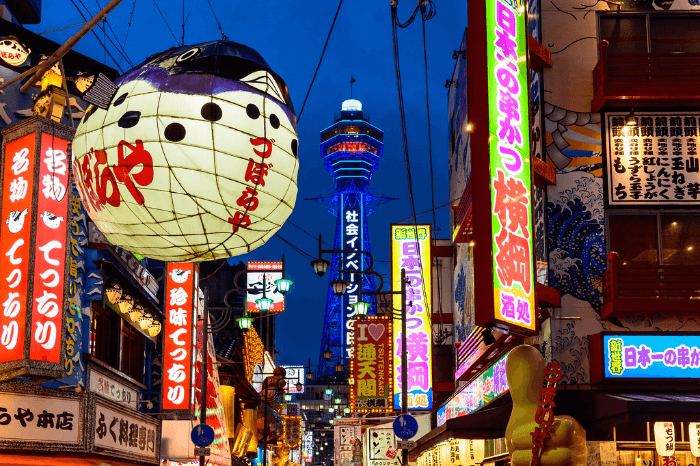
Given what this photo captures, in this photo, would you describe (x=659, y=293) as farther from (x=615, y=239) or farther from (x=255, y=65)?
(x=255, y=65)

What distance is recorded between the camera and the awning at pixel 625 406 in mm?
12570

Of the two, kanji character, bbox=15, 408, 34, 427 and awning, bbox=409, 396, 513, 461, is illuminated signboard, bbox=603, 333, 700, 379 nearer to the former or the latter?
awning, bbox=409, 396, 513, 461

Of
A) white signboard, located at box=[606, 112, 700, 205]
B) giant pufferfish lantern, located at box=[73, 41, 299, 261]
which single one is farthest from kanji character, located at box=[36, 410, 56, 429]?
white signboard, located at box=[606, 112, 700, 205]

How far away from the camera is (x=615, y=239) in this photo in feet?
53.3

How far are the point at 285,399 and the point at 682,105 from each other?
61.0 metres

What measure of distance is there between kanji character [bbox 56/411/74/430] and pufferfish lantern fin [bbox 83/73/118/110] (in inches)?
417

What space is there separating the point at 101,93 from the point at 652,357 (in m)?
11.9

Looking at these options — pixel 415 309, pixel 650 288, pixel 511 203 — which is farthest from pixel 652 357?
pixel 415 309

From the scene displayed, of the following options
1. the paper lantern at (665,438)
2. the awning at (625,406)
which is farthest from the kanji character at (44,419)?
the paper lantern at (665,438)

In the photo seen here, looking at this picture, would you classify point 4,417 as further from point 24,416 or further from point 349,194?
point 349,194

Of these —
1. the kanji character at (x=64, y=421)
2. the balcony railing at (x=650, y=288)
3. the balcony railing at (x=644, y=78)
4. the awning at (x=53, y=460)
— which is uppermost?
the balcony railing at (x=644, y=78)

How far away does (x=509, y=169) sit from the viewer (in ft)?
48.3

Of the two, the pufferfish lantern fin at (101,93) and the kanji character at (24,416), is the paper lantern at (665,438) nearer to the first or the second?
the kanji character at (24,416)

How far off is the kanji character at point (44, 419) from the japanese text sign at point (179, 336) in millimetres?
7576
